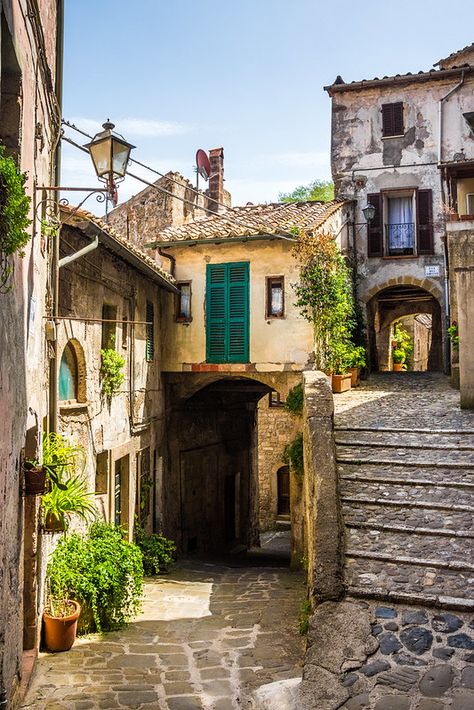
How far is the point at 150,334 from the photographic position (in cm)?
1331

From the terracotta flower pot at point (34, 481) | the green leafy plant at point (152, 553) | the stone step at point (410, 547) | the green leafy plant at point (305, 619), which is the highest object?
the terracotta flower pot at point (34, 481)

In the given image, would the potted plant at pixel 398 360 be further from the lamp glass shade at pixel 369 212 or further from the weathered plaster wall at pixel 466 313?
the weathered plaster wall at pixel 466 313

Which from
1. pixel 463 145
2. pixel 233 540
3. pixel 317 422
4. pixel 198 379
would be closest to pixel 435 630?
pixel 317 422

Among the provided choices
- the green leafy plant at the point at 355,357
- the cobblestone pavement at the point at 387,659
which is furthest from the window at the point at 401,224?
the cobblestone pavement at the point at 387,659

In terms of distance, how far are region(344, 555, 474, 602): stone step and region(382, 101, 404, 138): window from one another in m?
15.3

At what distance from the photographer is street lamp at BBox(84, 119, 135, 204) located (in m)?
6.86

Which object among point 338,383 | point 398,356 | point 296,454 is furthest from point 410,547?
point 398,356

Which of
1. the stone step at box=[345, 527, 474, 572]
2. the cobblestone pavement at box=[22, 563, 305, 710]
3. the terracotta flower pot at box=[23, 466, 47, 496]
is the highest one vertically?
the terracotta flower pot at box=[23, 466, 47, 496]

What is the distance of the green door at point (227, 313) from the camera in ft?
45.3

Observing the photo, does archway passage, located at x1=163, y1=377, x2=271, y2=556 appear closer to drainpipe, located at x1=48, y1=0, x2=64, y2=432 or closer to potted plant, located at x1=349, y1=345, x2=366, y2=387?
potted plant, located at x1=349, y1=345, x2=366, y2=387

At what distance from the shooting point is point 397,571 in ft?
19.7

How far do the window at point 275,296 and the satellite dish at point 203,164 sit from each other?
839 centimetres

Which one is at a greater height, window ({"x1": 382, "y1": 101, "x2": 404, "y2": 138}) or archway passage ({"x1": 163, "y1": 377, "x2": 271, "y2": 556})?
window ({"x1": 382, "y1": 101, "x2": 404, "y2": 138})

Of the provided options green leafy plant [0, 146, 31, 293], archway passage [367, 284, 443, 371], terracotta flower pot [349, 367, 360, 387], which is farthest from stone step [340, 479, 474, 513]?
archway passage [367, 284, 443, 371]
